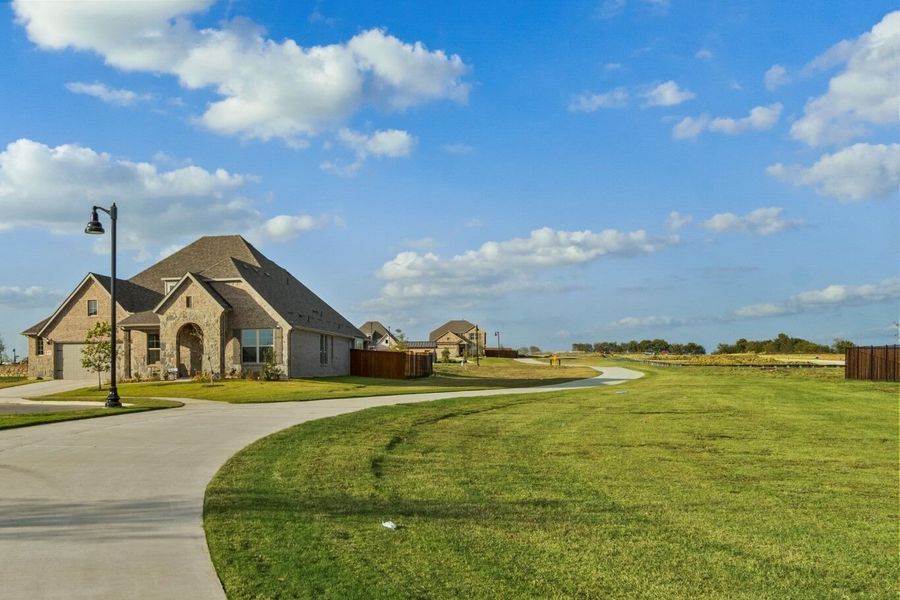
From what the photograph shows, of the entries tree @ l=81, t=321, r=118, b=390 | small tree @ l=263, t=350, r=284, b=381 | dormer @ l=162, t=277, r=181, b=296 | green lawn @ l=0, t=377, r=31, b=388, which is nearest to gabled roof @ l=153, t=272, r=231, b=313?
small tree @ l=263, t=350, r=284, b=381

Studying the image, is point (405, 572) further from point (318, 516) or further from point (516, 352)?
point (516, 352)

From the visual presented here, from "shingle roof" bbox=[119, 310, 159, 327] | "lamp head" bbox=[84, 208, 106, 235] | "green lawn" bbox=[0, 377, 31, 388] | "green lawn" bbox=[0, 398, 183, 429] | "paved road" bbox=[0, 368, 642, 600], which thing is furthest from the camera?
"shingle roof" bbox=[119, 310, 159, 327]

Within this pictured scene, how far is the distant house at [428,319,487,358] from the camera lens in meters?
125

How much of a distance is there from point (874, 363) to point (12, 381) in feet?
168

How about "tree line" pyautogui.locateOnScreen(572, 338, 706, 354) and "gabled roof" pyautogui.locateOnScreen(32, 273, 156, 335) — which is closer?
"gabled roof" pyautogui.locateOnScreen(32, 273, 156, 335)

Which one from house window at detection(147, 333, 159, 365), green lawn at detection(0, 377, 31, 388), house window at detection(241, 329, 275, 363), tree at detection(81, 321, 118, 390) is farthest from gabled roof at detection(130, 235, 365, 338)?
green lawn at detection(0, 377, 31, 388)

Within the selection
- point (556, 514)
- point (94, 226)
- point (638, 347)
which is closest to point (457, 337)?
point (638, 347)

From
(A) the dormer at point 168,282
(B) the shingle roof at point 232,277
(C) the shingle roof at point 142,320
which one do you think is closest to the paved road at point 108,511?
(B) the shingle roof at point 232,277

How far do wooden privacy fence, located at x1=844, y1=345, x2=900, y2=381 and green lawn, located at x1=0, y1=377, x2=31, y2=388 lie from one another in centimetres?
4850

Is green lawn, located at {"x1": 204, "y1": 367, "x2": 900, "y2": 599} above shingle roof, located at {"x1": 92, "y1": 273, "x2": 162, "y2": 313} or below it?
below

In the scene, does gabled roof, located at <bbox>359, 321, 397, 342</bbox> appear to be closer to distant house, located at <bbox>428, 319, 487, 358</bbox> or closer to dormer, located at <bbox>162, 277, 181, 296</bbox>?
distant house, located at <bbox>428, 319, 487, 358</bbox>

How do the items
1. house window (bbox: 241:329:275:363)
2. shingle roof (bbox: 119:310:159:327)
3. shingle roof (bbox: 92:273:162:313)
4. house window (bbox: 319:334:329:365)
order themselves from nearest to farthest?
house window (bbox: 241:329:275:363) < shingle roof (bbox: 119:310:159:327) < shingle roof (bbox: 92:273:162:313) < house window (bbox: 319:334:329:365)

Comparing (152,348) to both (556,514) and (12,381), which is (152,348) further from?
(556,514)

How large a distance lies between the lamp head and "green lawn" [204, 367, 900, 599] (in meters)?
10.7
